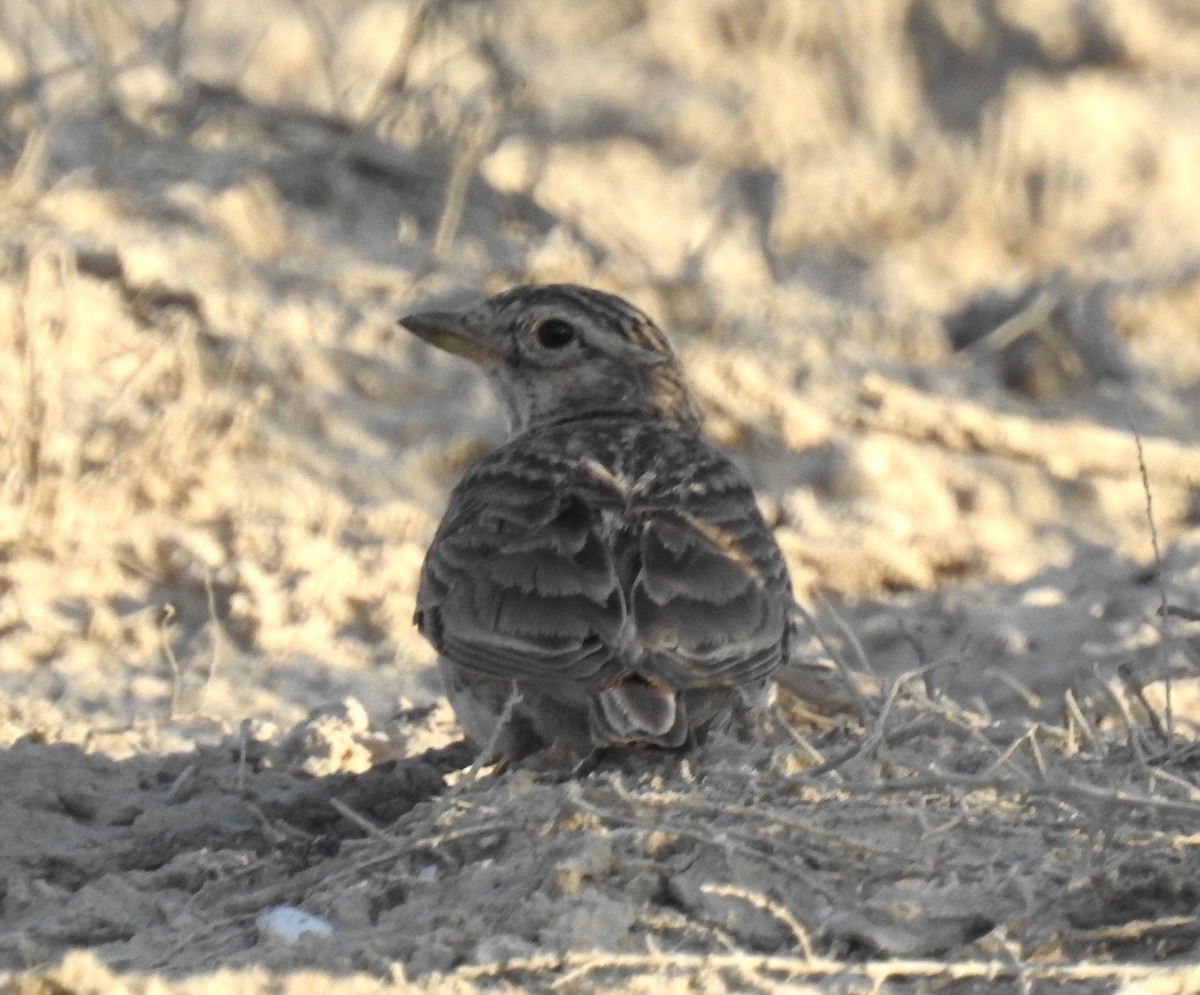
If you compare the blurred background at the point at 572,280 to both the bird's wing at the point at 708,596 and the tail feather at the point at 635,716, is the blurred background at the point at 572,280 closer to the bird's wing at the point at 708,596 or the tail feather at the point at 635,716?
the bird's wing at the point at 708,596

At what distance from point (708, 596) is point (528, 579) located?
1.56 feet

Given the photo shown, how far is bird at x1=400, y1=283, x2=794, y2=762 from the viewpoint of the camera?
6207mm

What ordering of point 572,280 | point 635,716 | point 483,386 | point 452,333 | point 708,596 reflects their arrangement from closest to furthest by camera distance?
point 635,716 < point 708,596 < point 452,333 < point 483,386 < point 572,280

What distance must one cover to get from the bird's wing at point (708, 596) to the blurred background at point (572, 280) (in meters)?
1.89

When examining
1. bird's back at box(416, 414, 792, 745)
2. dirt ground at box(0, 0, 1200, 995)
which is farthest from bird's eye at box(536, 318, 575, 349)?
dirt ground at box(0, 0, 1200, 995)

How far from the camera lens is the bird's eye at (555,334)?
26.6 ft

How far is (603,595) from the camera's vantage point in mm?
6336

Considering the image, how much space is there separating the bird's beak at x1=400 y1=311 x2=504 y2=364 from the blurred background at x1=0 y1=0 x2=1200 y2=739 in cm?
145

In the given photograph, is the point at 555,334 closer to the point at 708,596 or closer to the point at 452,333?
the point at 452,333

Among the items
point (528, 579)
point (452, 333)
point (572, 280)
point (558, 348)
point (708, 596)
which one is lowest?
point (708, 596)

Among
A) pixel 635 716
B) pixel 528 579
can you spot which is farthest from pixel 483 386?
pixel 635 716

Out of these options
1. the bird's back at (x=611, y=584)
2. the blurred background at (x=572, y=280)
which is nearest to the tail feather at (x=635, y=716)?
the bird's back at (x=611, y=584)

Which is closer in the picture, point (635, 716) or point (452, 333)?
point (635, 716)

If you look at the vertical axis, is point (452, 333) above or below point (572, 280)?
below
